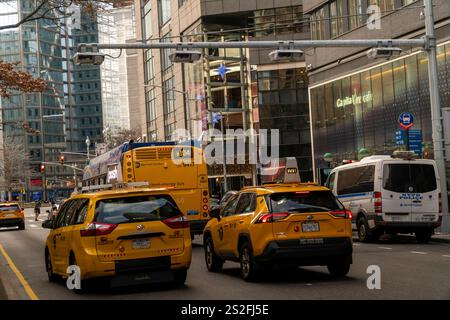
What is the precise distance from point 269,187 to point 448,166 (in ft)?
68.4

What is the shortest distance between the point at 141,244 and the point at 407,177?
11.1m

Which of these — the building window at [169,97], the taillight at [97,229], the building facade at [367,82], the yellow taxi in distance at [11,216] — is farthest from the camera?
the building window at [169,97]

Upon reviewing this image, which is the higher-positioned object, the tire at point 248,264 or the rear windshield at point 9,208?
the rear windshield at point 9,208

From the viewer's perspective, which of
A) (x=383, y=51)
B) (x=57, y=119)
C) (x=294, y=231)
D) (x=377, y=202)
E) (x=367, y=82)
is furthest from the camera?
(x=57, y=119)

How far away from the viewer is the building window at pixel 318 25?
43528mm

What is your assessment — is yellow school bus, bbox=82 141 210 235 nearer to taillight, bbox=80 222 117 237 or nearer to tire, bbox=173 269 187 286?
tire, bbox=173 269 187 286

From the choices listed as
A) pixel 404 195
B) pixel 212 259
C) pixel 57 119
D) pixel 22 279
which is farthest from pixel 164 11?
pixel 57 119

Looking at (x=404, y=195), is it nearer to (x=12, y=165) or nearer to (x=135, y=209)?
(x=135, y=209)

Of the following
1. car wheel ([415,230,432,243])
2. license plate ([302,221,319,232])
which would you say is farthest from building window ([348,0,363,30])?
license plate ([302,221,319,232])

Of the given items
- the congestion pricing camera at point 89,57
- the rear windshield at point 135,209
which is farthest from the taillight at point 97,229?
the congestion pricing camera at point 89,57

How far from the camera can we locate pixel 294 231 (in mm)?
12586

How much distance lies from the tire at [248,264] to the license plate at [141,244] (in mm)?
1898

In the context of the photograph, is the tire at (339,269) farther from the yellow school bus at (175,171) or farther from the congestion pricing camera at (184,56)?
the congestion pricing camera at (184,56)

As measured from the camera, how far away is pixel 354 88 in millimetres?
40594
